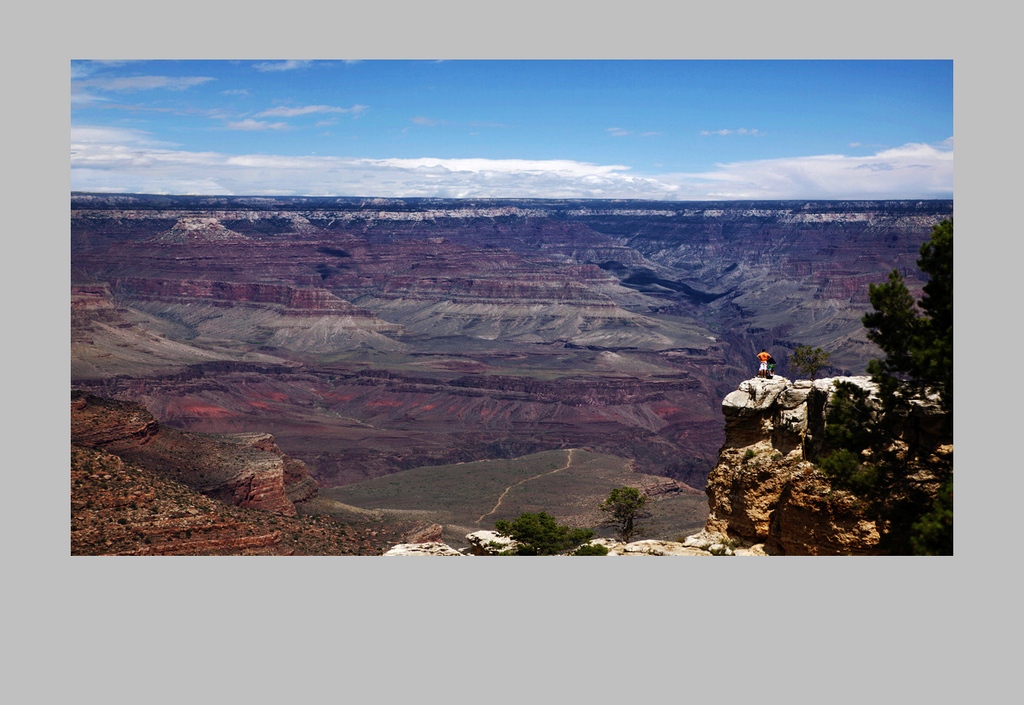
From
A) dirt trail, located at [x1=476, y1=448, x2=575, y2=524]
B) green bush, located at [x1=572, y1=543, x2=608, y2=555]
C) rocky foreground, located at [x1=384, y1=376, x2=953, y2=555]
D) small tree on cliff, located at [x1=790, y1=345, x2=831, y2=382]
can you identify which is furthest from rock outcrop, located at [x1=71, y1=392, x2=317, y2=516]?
small tree on cliff, located at [x1=790, y1=345, x2=831, y2=382]

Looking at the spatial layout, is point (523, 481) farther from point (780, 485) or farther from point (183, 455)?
point (780, 485)

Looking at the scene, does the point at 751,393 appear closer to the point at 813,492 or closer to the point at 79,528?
the point at 813,492

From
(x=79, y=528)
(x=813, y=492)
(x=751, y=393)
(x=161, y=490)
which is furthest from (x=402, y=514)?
(x=813, y=492)

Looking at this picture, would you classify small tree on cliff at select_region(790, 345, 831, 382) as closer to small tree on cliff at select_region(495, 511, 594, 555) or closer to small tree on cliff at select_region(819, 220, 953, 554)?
small tree on cliff at select_region(819, 220, 953, 554)

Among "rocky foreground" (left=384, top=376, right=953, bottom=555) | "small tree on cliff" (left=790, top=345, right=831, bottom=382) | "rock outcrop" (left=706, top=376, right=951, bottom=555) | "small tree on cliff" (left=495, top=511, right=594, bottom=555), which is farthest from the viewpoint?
"small tree on cliff" (left=495, top=511, right=594, bottom=555)

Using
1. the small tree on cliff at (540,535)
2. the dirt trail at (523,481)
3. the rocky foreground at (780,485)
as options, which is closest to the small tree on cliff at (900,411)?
the rocky foreground at (780,485)

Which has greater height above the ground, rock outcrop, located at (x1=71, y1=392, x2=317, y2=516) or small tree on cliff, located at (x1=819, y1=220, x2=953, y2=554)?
small tree on cliff, located at (x1=819, y1=220, x2=953, y2=554)

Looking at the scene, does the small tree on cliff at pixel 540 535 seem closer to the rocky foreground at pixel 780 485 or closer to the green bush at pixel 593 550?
the rocky foreground at pixel 780 485

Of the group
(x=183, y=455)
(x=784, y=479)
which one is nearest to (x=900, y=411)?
(x=784, y=479)
